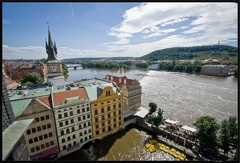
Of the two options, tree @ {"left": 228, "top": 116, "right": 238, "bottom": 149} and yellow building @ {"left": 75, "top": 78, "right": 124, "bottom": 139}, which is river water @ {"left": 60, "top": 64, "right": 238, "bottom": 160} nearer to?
yellow building @ {"left": 75, "top": 78, "right": 124, "bottom": 139}

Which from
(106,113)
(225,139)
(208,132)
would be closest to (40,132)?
(106,113)

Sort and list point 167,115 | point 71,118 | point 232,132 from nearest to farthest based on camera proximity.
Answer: point 232,132 → point 71,118 → point 167,115

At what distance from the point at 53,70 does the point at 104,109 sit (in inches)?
442

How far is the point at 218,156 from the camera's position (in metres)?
11.8

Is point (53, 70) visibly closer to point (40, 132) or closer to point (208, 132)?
point (40, 132)

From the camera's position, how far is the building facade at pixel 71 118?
480 inches

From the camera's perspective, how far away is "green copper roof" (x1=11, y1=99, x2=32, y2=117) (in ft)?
34.5

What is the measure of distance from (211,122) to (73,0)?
14026 millimetres

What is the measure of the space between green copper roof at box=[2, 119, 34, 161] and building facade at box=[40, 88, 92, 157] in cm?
751

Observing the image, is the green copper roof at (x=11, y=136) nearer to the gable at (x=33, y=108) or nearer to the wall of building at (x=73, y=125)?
the gable at (x=33, y=108)

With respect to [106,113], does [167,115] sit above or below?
below

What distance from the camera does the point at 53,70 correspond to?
2072 centimetres

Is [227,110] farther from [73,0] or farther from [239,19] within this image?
[73,0]

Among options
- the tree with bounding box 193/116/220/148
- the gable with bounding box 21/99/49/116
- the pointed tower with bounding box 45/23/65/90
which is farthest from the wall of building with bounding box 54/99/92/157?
the tree with bounding box 193/116/220/148
